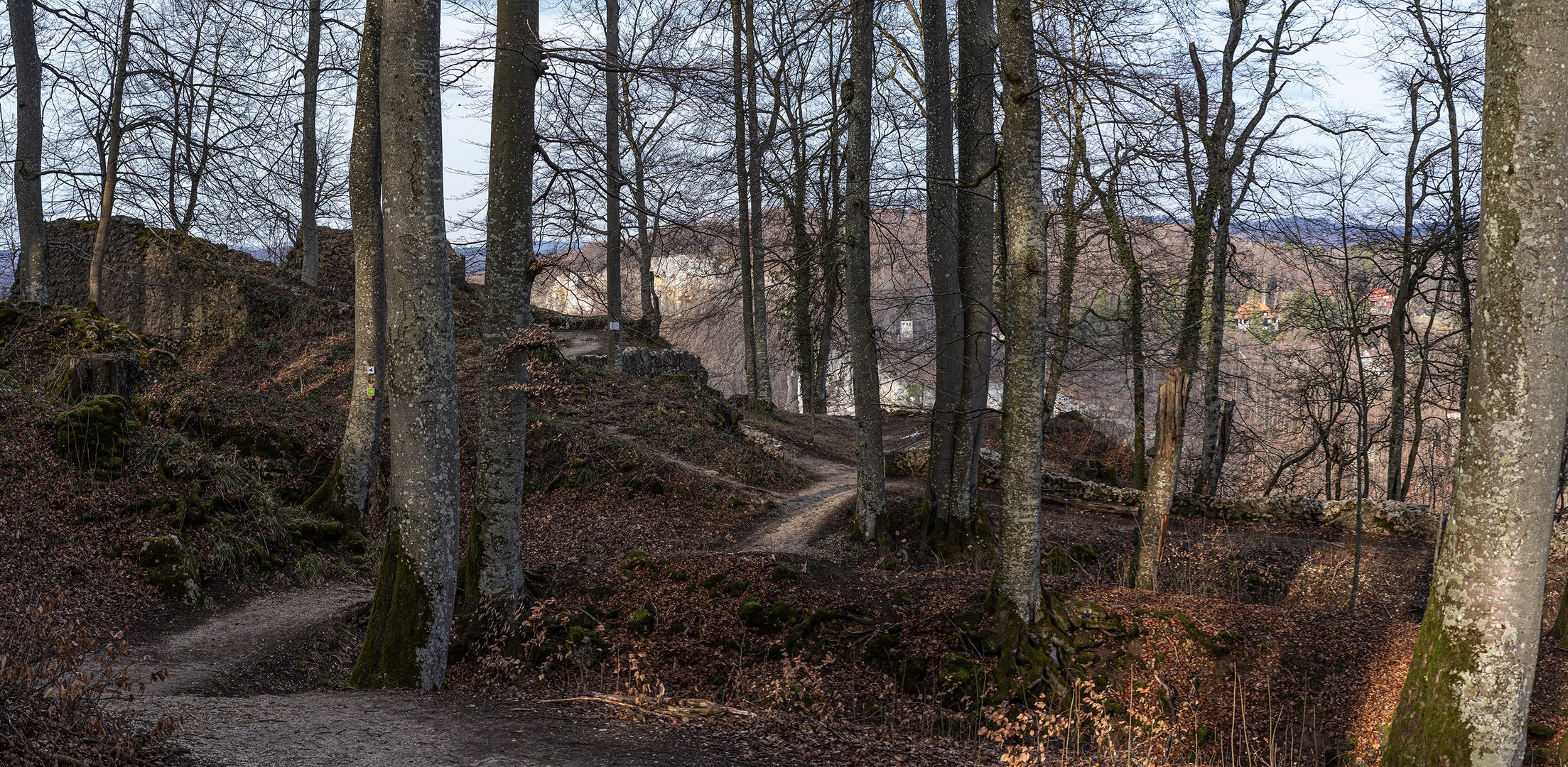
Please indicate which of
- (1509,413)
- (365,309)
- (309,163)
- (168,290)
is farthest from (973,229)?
(168,290)

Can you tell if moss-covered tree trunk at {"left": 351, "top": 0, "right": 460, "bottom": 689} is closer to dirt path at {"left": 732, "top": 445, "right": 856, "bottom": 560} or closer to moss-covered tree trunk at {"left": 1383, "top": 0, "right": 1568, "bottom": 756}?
dirt path at {"left": 732, "top": 445, "right": 856, "bottom": 560}

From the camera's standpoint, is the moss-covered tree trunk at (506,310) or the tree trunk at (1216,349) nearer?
the moss-covered tree trunk at (506,310)

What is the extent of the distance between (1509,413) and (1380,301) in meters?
12.6

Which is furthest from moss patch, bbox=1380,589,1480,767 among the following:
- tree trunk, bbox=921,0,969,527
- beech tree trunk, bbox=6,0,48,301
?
beech tree trunk, bbox=6,0,48,301

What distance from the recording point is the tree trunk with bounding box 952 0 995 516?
35.2 ft

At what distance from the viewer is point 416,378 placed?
5656mm

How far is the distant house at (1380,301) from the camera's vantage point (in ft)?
45.4

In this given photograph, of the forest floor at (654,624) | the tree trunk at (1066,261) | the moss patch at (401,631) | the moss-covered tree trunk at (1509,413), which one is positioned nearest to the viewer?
the moss-covered tree trunk at (1509,413)

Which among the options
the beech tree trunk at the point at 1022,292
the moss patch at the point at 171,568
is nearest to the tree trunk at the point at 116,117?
the moss patch at the point at 171,568

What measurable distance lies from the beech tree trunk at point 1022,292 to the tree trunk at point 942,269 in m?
4.03

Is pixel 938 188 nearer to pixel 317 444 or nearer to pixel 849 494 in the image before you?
pixel 849 494

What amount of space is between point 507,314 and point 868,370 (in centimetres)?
531

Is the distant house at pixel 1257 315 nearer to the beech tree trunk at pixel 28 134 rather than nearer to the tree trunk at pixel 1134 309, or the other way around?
the tree trunk at pixel 1134 309

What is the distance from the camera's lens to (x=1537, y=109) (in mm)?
4477
